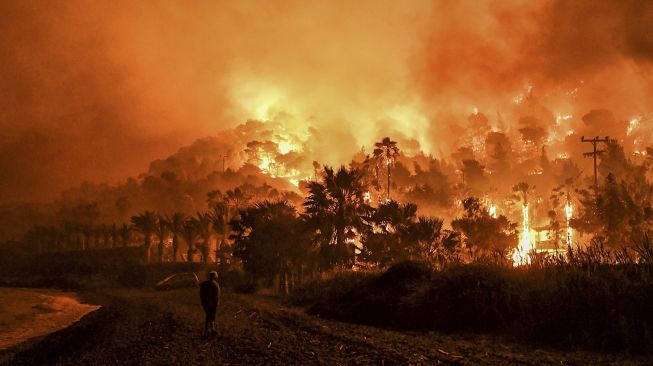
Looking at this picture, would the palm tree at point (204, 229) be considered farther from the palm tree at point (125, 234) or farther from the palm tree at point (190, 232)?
the palm tree at point (125, 234)

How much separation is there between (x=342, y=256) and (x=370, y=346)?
20.8 m

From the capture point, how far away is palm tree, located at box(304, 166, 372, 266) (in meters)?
32.5

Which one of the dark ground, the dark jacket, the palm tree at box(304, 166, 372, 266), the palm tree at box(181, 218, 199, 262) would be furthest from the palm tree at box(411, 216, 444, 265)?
the palm tree at box(181, 218, 199, 262)

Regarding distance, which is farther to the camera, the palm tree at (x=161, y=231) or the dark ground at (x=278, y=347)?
the palm tree at (x=161, y=231)

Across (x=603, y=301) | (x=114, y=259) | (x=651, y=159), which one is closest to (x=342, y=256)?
(x=603, y=301)

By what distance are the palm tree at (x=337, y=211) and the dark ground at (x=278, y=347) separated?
48.0 ft

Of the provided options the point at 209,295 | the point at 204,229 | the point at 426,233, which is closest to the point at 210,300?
the point at 209,295

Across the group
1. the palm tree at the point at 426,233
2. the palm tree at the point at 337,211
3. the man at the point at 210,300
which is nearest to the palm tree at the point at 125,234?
the palm tree at the point at 337,211

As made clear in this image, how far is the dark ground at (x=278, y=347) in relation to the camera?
9.27 m

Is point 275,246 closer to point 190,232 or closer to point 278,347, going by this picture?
point 278,347

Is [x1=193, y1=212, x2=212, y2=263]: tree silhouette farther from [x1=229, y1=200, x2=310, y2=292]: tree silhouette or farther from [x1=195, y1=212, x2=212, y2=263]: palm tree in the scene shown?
[x1=229, y1=200, x2=310, y2=292]: tree silhouette

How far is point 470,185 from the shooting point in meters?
133

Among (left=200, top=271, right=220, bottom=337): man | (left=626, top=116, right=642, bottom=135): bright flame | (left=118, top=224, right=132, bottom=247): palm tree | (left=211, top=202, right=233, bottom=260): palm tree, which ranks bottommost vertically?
(left=200, top=271, right=220, bottom=337): man

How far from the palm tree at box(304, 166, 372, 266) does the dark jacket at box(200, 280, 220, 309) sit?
62.4 ft
